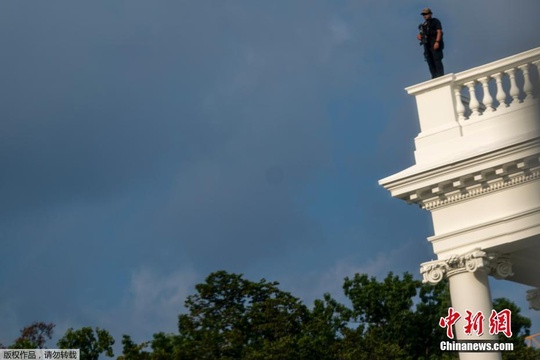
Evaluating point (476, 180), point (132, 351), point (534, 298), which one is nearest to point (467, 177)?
point (476, 180)

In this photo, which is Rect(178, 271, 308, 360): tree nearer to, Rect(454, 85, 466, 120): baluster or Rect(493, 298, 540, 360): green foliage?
Rect(493, 298, 540, 360): green foliage

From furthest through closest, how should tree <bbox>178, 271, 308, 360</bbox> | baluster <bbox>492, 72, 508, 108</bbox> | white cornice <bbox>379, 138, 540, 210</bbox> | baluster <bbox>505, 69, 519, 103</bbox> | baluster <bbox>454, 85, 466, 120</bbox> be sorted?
tree <bbox>178, 271, 308, 360</bbox>, baluster <bbox>454, 85, 466, 120</bbox>, baluster <bbox>492, 72, 508, 108</bbox>, baluster <bbox>505, 69, 519, 103</bbox>, white cornice <bbox>379, 138, 540, 210</bbox>

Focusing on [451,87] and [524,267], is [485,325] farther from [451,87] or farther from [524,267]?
[451,87]

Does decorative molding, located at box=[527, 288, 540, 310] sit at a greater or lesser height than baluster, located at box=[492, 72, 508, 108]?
lesser

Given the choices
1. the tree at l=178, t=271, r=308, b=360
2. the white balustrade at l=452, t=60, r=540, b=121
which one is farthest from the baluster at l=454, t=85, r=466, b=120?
the tree at l=178, t=271, r=308, b=360

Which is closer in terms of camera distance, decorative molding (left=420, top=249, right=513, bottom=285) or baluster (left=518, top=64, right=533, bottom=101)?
baluster (left=518, top=64, right=533, bottom=101)

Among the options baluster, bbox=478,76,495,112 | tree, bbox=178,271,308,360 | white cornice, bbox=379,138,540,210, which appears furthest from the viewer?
tree, bbox=178,271,308,360

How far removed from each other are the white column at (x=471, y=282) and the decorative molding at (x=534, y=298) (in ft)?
10.4

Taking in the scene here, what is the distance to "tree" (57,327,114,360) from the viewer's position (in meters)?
70.7

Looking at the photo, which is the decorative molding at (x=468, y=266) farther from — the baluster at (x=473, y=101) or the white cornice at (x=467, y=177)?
the baluster at (x=473, y=101)

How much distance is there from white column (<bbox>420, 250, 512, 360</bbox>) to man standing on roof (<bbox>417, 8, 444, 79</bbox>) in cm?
503

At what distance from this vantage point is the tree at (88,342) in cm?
7069

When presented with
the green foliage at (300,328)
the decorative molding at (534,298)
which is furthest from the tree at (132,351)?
the decorative molding at (534,298)

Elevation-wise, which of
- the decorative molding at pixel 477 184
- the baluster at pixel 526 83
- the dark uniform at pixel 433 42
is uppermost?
the dark uniform at pixel 433 42
